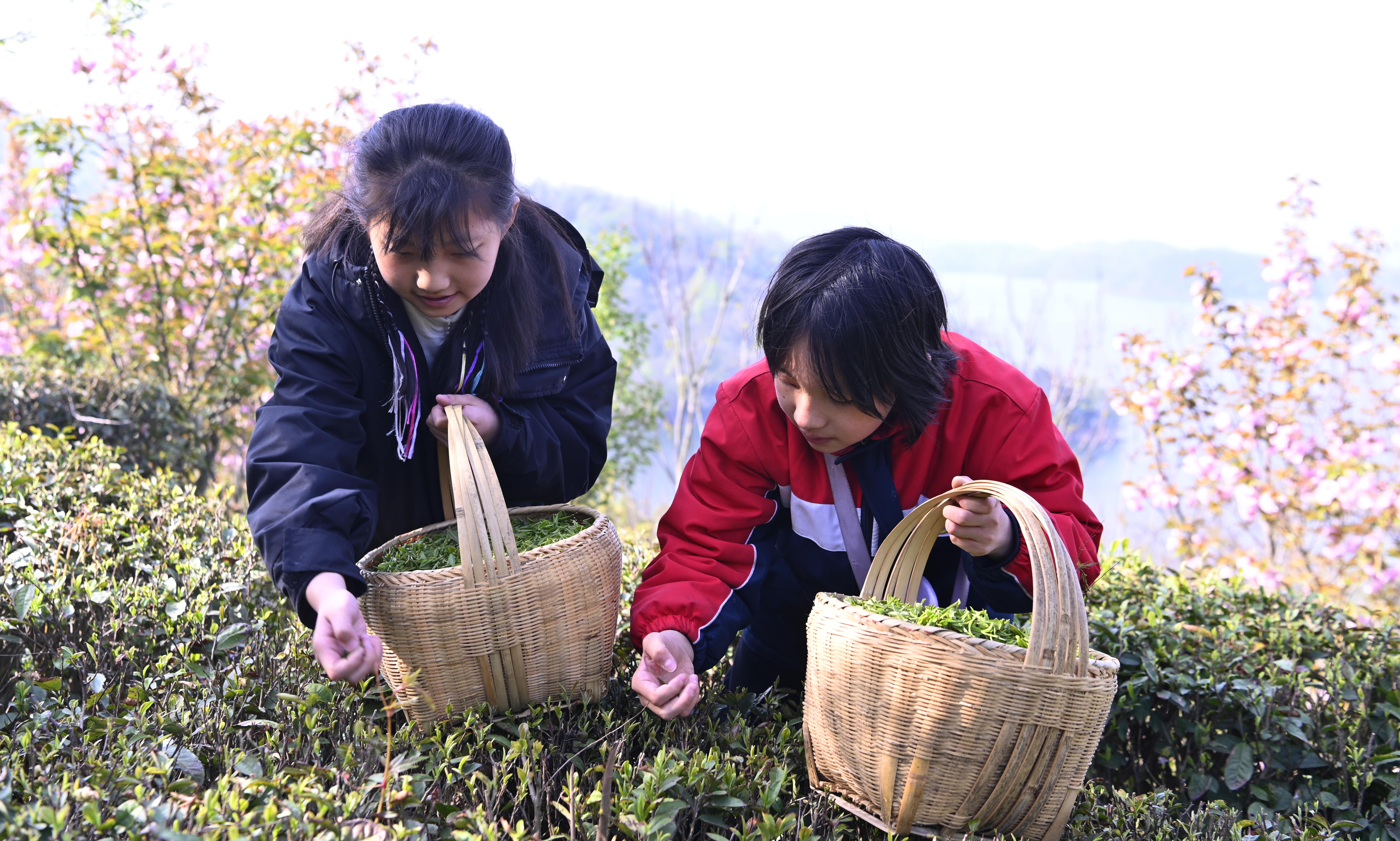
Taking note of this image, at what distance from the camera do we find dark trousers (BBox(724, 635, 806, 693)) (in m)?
2.22

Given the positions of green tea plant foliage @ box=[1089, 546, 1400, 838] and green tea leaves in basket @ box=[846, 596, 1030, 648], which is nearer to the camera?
green tea leaves in basket @ box=[846, 596, 1030, 648]

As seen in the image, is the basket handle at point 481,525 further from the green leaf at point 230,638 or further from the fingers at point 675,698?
the green leaf at point 230,638

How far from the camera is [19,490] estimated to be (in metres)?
2.67

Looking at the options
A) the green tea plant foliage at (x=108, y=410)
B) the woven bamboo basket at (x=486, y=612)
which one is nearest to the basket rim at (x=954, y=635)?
the woven bamboo basket at (x=486, y=612)

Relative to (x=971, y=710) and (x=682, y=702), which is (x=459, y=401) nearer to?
(x=682, y=702)

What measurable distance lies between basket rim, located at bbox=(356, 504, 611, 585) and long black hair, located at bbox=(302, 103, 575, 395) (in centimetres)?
27

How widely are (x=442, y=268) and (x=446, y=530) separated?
0.53m

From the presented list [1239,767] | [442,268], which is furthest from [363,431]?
[1239,767]

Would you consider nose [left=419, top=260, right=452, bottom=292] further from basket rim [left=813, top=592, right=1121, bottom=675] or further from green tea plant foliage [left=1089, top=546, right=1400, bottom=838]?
green tea plant foliage [left=1089, top=546, right=1400, bottom=838]

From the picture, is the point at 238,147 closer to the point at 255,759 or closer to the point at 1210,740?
the point at 255,759

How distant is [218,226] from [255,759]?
417 cm

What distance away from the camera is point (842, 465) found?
75.4 inches

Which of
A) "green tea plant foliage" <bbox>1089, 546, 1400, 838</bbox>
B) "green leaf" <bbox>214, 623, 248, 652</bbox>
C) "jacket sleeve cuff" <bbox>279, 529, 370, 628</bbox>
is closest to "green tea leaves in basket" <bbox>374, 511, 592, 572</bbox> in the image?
"jacket sleeve cuff" <bbox>279, 529, 370, 628</bbox>

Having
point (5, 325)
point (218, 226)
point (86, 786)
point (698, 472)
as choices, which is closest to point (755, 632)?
point (698, 472)
